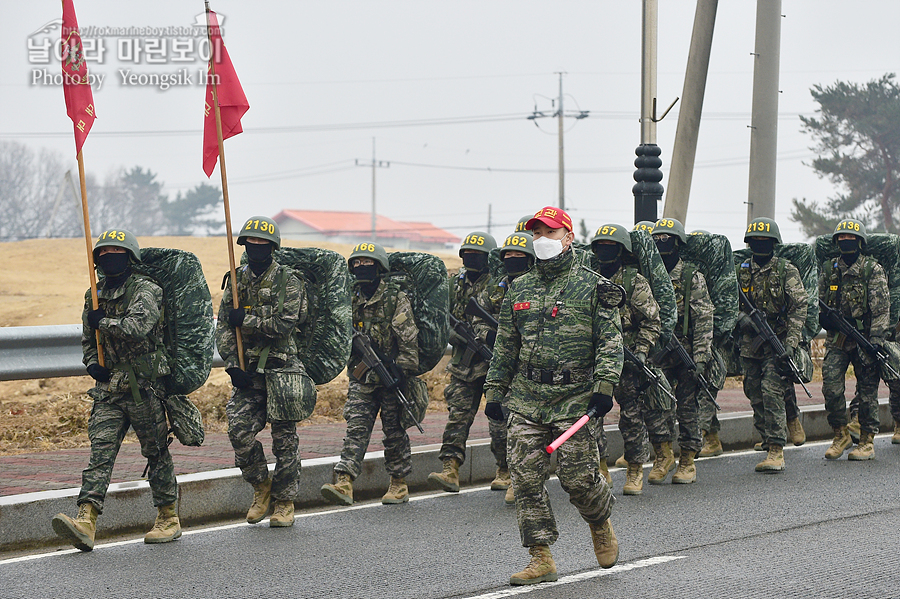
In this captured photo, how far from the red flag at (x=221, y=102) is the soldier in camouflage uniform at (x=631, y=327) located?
287cm

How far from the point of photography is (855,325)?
36.6 ft

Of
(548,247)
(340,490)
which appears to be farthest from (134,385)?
(548,247)

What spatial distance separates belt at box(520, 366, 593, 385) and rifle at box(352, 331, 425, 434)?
104 inches

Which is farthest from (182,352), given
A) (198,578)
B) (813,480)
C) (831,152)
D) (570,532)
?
(831,152)

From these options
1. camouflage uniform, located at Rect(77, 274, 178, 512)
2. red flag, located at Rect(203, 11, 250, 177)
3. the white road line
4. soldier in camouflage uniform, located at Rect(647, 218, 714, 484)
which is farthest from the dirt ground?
soldier in camouflage uniform, located at Rect(647, 218, 714, 484)

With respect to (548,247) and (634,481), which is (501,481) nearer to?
(634,481)

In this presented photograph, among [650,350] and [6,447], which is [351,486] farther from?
[6,447]

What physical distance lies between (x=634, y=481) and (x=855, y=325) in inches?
129

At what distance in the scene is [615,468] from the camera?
1068 cm

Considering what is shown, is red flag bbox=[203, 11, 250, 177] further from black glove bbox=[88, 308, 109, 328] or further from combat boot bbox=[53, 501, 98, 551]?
combat boot bbox=[53, 501, 98, 551]

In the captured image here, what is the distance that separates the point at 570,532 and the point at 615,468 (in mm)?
3223

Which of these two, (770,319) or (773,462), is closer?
(773,462)

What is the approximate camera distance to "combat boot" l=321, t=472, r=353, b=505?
833 centimetres

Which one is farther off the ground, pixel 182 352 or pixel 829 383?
pixel 182 352
